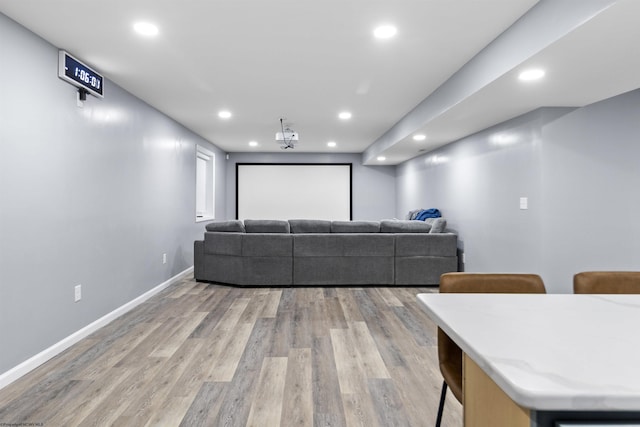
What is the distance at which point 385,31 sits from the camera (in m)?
2.76

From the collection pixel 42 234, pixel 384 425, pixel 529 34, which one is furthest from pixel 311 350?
pixel 529 34

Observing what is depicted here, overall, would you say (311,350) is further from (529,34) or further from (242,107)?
(242,107)

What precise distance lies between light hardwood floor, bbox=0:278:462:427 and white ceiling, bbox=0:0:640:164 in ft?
7.10

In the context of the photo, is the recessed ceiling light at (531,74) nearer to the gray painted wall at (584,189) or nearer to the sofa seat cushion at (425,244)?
the gray painted wall at (584,189)

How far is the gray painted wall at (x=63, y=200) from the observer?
8.24ft

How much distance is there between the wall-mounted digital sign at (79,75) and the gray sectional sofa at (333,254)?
239 centimetres

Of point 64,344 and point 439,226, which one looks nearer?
point 64,344

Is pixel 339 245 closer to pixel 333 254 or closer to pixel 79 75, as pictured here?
pixel 333 254

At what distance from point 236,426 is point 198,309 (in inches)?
93.5

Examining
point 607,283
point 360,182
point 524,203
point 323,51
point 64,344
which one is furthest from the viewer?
point 360,182

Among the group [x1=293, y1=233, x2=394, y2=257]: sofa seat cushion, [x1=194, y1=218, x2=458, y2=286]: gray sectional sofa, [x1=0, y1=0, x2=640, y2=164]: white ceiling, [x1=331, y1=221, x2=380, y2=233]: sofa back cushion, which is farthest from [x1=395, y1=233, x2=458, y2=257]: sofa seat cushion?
[x1=0, y1=0, x2=640, y2=164]: white ceiling

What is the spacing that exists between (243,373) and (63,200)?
1.92 m

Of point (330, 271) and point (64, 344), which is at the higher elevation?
point (330, 271)

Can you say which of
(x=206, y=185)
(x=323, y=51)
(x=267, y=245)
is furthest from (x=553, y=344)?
(x=206, y=185)
